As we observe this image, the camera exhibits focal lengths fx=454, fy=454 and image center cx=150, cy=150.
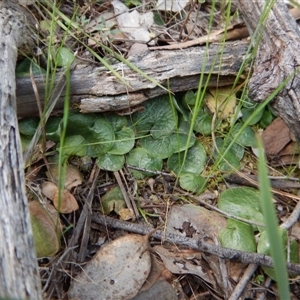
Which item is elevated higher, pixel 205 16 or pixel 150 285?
pixel 205 16

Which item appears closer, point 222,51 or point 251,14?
point 222,51

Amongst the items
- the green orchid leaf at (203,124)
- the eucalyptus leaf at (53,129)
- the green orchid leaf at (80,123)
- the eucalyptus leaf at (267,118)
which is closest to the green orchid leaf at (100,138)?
the green orchid leaf at (80,123)

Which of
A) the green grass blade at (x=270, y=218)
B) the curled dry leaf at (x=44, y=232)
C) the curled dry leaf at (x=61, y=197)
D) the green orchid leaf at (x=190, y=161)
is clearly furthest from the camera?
the green orchid leaf at (x=190, y=161)

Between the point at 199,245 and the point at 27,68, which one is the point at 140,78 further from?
the point at 199,245

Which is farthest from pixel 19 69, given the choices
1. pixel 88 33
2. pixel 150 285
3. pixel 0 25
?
pixel 150 285

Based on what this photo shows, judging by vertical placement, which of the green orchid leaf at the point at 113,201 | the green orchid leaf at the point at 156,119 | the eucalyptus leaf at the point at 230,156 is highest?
the green orchid leaf at the point at 156,119

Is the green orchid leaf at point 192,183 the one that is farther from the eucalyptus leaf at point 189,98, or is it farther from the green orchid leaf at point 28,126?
the green orchid leaf at point 28,126

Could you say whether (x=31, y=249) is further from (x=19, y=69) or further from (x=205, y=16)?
(x=205, y=16)

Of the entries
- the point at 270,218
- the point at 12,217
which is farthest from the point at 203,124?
the point at 270,218
